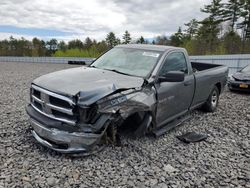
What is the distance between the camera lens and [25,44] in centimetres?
7181

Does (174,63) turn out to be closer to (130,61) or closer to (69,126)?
(130,61)

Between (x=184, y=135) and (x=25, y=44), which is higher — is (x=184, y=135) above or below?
below

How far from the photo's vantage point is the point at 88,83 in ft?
11.6

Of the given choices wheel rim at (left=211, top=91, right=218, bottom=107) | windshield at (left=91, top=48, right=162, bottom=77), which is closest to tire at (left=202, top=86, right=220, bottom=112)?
wheel rim at (left=211, top=91, right=218, bottom=107)

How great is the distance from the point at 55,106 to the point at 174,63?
8.74ft

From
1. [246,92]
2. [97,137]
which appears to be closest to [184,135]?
[97,137]

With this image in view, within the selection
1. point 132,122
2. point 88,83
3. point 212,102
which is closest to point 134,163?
point 132,122

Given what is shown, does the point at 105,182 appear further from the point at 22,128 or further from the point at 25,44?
the point at 25,44

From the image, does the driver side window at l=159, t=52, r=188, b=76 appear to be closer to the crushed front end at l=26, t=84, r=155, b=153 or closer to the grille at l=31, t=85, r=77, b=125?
the crushed front end at l=26, t=84, r=155, b=153

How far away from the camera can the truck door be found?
4.16 metres

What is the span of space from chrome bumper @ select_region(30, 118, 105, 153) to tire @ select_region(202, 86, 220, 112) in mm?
4046

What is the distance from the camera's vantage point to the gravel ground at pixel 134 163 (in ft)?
10.0

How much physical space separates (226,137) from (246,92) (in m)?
6.02

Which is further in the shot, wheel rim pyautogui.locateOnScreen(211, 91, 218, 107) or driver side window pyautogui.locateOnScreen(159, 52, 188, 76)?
wheel rim pyautogui.locateOnScreen(211, 91, 218, 107)
